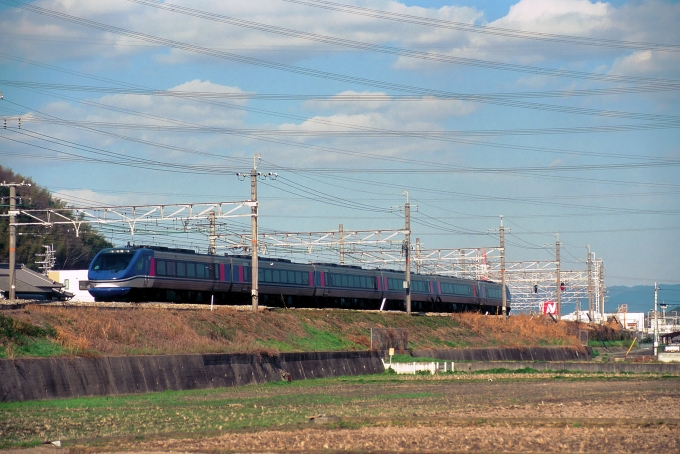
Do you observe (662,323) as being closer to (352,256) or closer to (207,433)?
(352,256)

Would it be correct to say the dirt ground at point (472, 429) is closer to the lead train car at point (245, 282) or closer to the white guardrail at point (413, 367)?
the white guardrail at point (413, 367)

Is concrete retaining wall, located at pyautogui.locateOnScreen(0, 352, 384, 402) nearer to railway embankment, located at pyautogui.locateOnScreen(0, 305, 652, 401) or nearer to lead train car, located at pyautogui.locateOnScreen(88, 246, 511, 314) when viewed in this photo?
railway embankment, located at pyautogui.locateOnScreen(0, 305, 652, 401)

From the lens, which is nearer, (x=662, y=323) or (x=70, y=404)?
(x=70, y=404)

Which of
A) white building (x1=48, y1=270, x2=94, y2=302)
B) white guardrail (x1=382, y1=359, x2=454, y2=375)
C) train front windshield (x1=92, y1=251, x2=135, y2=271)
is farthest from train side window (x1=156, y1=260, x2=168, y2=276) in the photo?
white building (x1=48, y1=270, x2=94, y2=302)

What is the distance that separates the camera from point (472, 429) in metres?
17.7

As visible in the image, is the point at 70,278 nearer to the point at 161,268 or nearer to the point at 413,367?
the point at 161,268

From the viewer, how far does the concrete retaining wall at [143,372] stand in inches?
952

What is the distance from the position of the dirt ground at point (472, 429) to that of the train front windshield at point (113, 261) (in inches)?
753

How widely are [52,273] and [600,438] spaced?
63544mm

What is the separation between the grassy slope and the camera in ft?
94.2

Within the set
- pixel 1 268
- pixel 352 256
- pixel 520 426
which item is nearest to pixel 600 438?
pixel 520 426

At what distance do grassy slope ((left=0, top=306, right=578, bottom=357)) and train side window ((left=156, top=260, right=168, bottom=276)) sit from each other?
11.3ft

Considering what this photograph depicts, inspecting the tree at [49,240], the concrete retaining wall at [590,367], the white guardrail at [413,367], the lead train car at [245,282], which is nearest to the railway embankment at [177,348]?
the concrete retaining wall at [590,367]

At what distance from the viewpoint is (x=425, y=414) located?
68.4 feet
